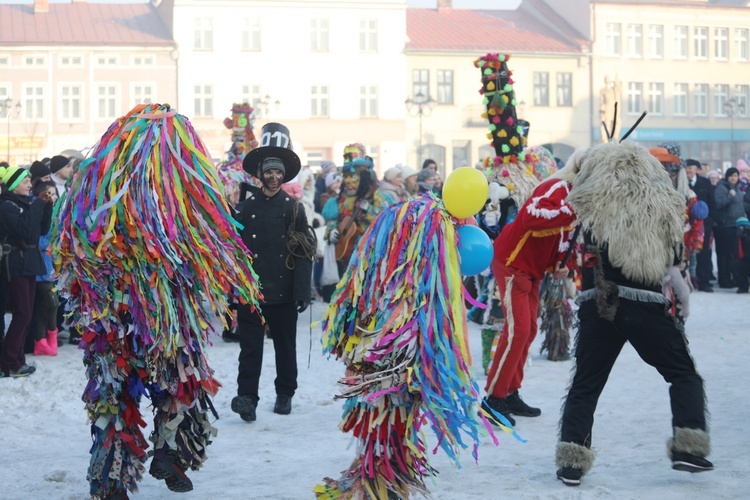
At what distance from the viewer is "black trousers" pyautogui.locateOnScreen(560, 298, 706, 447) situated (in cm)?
574

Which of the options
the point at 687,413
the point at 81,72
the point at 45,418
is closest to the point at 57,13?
the point at 81,72

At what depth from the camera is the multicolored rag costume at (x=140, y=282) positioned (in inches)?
210

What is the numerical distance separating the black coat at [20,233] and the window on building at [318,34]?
40.3 m

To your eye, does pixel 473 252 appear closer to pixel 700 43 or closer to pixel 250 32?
pixel 250 32

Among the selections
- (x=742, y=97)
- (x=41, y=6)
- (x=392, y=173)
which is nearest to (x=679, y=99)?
(x=742, y=97)

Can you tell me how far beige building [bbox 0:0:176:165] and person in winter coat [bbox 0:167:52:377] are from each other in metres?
38.0

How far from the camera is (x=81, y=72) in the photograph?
4731 centimetres

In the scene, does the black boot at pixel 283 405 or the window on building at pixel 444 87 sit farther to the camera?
the window on building at pixel 444 87

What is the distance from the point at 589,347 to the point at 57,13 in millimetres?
47254

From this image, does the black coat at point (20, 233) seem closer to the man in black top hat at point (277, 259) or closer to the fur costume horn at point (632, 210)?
the man in black top hat at point (277, 259)

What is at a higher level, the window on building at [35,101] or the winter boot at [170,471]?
the window on building at [35,101]

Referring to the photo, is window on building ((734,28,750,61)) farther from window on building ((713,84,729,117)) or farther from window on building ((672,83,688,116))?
window on building ((672,83,688,116))

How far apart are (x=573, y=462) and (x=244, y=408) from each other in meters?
2.67

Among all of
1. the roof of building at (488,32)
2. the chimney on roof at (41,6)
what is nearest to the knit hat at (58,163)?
the roof of building at (488,32)
